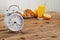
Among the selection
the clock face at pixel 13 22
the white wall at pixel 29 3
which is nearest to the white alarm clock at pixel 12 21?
the clock face at pixel 13 22

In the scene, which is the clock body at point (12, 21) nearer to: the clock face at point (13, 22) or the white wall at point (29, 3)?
the clock face at point (13, 22)

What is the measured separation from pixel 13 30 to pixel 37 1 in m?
2.30

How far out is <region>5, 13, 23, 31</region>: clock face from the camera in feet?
3.92

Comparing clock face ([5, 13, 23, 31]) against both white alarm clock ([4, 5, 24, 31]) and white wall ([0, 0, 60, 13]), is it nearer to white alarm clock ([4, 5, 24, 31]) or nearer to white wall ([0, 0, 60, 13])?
white alarm clock ([4, 5, 24, 31])

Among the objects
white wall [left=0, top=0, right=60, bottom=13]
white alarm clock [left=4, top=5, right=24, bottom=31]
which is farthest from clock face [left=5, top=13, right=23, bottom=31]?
white wall [left=0, top=0, right=60, bottom=13]

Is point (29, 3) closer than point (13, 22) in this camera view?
No

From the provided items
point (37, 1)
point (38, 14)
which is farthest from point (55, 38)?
point (37, 1)

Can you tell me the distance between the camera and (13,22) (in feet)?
3.95

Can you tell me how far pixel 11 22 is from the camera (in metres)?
1.20

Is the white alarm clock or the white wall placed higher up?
the white wall

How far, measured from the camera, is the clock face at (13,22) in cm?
119

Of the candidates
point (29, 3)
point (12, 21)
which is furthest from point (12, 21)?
point (29, 3)

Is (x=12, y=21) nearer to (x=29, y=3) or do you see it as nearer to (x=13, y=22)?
(x=13, y=22)

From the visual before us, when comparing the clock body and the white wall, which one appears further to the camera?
the white wall
